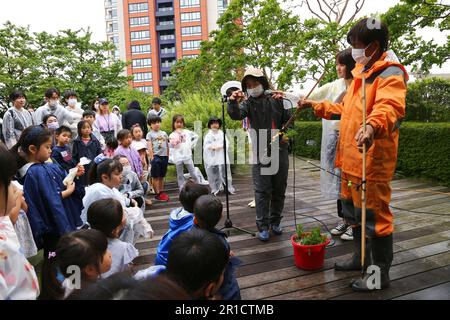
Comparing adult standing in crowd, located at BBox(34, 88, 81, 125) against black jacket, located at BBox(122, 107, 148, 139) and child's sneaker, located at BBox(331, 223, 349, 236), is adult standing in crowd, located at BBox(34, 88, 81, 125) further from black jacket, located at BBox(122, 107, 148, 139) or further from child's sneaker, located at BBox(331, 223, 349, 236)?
child's sneaker, located at BBox(331, 223, 349, 236)

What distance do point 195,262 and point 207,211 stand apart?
0.91 metres

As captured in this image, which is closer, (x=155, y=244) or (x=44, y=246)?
(x=44, y=246)

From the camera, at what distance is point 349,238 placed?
135 inches

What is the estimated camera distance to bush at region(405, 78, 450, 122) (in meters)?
6.99

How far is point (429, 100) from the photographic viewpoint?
7.27m

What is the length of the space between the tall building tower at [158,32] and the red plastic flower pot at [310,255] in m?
50.7

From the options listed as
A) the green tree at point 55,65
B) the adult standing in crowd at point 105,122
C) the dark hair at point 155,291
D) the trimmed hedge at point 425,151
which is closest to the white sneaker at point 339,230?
the trimmed hedge at point 425,151

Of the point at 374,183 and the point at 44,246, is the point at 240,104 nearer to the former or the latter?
the point at 374,183

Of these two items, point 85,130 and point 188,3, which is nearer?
point 85,130

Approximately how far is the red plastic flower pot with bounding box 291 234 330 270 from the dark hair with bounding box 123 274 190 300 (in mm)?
1970

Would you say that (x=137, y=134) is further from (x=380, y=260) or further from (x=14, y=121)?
(x=380, y=260)

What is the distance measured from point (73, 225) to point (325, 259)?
228cm

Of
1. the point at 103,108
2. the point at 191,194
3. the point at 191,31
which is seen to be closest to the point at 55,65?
the point at 103,108
